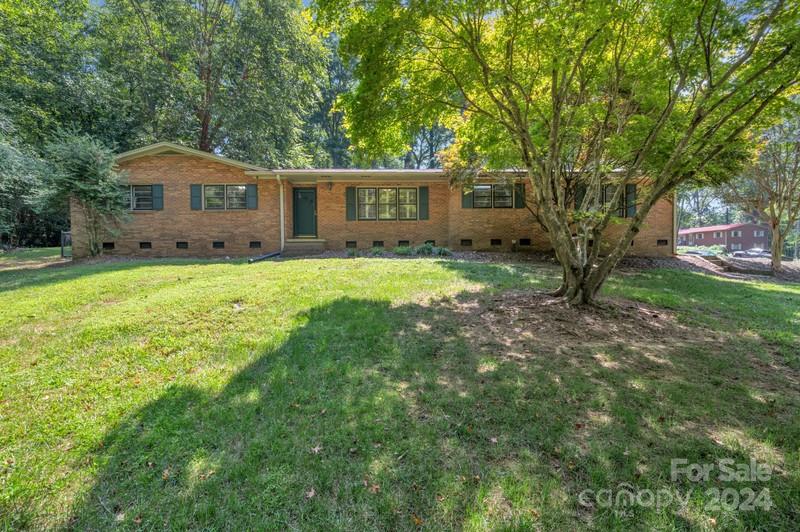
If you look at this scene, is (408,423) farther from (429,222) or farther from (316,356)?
(429,222)

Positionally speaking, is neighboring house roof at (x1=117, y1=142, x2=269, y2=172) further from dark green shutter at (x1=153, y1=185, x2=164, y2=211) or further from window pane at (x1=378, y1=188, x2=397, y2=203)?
window pane at (x1=378, y1=188, x2=397, y2=203)

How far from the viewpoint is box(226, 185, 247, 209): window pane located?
14031 mm

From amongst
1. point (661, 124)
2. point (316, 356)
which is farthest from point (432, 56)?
point (316, 356)

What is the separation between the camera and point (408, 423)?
2.79 metres

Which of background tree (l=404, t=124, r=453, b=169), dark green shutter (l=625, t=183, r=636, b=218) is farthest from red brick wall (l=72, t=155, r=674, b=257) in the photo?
background tree (l=404, t=124, r=453, b=169)

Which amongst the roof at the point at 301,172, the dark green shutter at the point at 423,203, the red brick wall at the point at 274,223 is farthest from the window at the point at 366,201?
the dark green shutter at the point at 423,203

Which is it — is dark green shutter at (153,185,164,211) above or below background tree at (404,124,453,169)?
below

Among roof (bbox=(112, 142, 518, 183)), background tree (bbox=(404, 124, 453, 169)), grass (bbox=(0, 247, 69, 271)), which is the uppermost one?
background tree (bbox=(404, 124, 453, 169))

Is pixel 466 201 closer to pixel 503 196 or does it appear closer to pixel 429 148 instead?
pixel 503 196

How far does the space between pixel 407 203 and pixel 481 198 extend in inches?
116

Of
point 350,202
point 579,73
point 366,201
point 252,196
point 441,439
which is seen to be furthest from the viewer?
point 366,201

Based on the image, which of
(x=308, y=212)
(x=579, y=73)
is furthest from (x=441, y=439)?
(x=308, y=212)

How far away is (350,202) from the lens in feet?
46.8

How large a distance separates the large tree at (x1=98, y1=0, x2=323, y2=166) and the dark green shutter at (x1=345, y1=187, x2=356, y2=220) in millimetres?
7788
